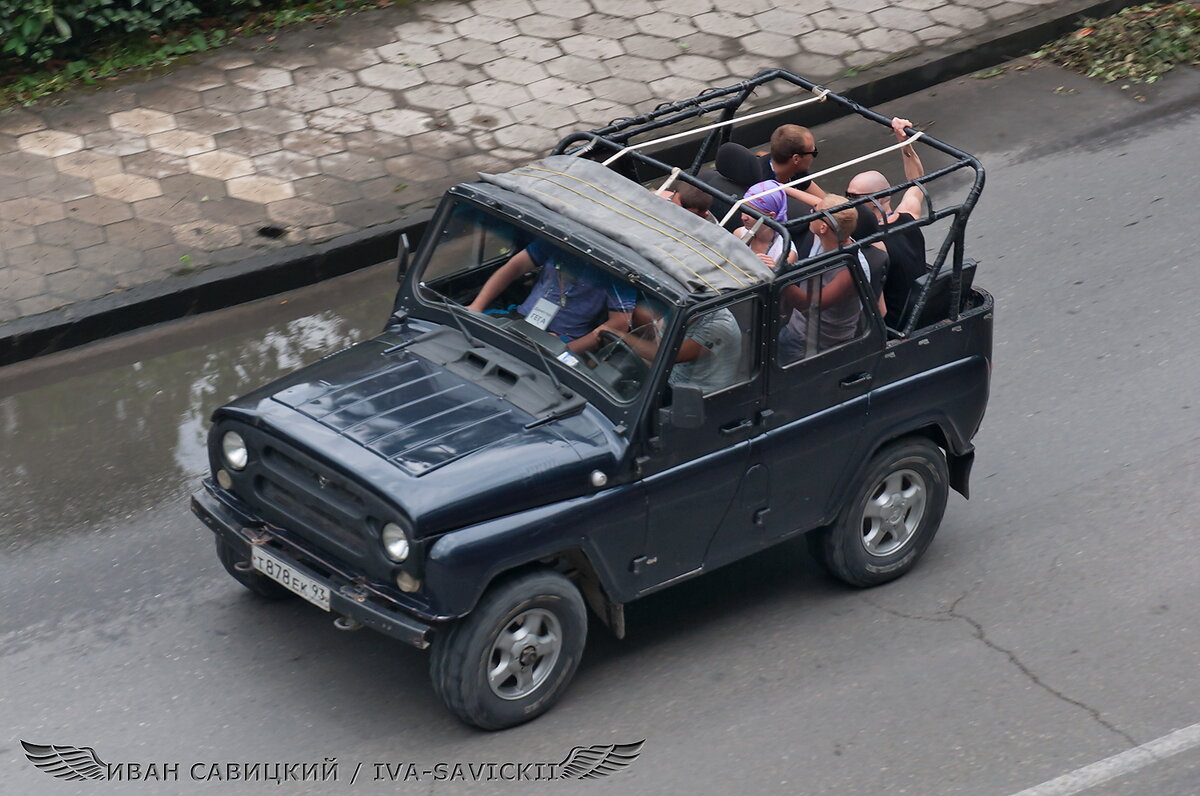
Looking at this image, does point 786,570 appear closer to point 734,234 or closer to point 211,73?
point 734,234

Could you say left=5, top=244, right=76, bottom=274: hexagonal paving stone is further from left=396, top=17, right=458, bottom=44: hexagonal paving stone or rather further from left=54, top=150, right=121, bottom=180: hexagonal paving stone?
left=396, top=17, right=458, bottom=44: hexagonal paving stone

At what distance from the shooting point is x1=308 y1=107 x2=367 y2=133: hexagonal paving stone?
10.5m

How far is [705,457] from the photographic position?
608cm

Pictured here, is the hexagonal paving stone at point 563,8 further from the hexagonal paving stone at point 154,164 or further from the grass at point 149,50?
the hexagonal paving stone at point 154,164

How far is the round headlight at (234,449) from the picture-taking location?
6.02 metres

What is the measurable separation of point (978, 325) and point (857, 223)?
0.70m

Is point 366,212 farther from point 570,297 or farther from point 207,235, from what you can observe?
point 570,297

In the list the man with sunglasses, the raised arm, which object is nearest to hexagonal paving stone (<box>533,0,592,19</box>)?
the man with sunglasses

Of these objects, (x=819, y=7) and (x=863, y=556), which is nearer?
(x=863, y=556)

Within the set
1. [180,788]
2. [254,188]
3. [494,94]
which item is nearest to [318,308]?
[254,188]

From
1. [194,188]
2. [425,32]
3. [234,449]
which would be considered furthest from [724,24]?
[234,449]

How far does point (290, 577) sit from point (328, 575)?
14cm

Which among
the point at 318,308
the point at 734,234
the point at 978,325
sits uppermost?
the point at 734,234

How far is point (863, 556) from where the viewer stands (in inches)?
266
